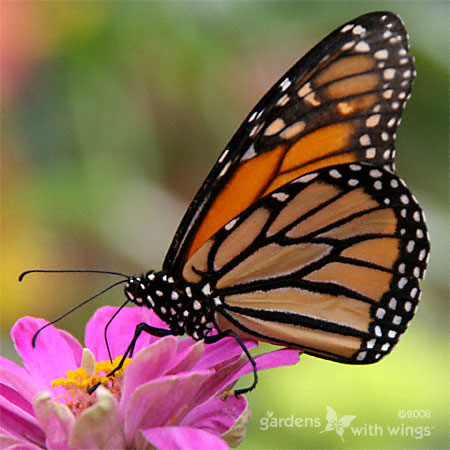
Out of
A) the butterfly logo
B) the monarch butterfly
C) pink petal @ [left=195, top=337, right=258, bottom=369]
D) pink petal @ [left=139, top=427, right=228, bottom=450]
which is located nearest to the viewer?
pink petal @ [left=139, top=427, right=228, bottom=450]

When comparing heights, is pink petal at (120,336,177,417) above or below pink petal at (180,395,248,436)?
above

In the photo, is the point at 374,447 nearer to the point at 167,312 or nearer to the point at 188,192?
the point at 167,312

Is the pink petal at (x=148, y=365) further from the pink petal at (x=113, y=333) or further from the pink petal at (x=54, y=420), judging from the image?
the pink petal at (x=113, y=333)

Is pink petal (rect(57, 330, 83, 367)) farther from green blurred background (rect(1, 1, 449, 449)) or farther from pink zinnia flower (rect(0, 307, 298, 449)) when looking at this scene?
green blurred background (rect(1, 1, 449, 449))

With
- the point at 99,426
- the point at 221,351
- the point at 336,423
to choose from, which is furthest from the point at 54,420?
the point at 336,423

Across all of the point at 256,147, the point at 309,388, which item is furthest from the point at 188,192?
the point at 256,147

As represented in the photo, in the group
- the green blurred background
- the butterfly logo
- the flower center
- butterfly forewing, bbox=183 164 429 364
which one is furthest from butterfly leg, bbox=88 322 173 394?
the green blurred background

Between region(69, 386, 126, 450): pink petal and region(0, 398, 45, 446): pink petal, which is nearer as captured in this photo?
region(69, 386, 126, 450): pink petal
